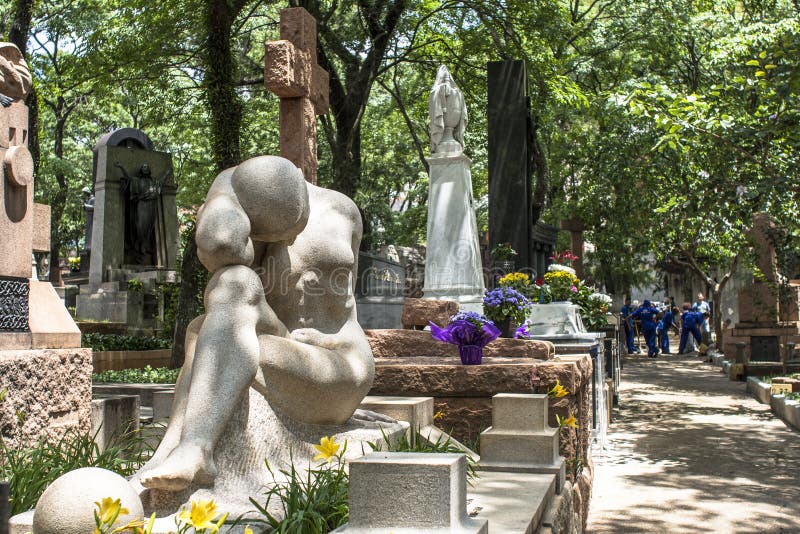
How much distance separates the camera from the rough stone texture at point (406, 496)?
2.55m

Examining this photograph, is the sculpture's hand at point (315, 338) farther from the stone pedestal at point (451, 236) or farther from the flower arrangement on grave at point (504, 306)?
the stone pedestal at point (451, 236)

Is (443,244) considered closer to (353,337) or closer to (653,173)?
(653,173)

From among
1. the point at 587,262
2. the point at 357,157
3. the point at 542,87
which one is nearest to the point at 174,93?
the point at 357,157

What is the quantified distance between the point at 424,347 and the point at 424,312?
130 cm

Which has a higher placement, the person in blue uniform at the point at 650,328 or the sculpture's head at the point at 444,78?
the sculpture's head at the point at 444,78

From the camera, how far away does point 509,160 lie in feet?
45.8

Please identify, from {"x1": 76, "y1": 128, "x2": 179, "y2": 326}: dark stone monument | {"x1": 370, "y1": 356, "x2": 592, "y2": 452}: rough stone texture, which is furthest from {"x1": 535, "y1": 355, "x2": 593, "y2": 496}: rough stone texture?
{"x1": 76, "y1": 128, "x2": 179, "y2": 326}: dark stone monument

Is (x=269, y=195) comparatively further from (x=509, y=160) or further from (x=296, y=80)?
(x=509, y=160)

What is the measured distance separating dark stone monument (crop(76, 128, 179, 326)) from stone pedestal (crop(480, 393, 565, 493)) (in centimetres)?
1441

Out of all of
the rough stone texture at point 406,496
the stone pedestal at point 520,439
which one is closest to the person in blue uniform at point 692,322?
the stone pedestal at point 520,439

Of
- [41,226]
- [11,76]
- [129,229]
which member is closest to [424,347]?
[41,226]

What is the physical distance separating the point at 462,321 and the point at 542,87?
12.0 meters

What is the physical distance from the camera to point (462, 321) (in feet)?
20.3

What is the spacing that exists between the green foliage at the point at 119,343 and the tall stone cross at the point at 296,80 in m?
8.16
